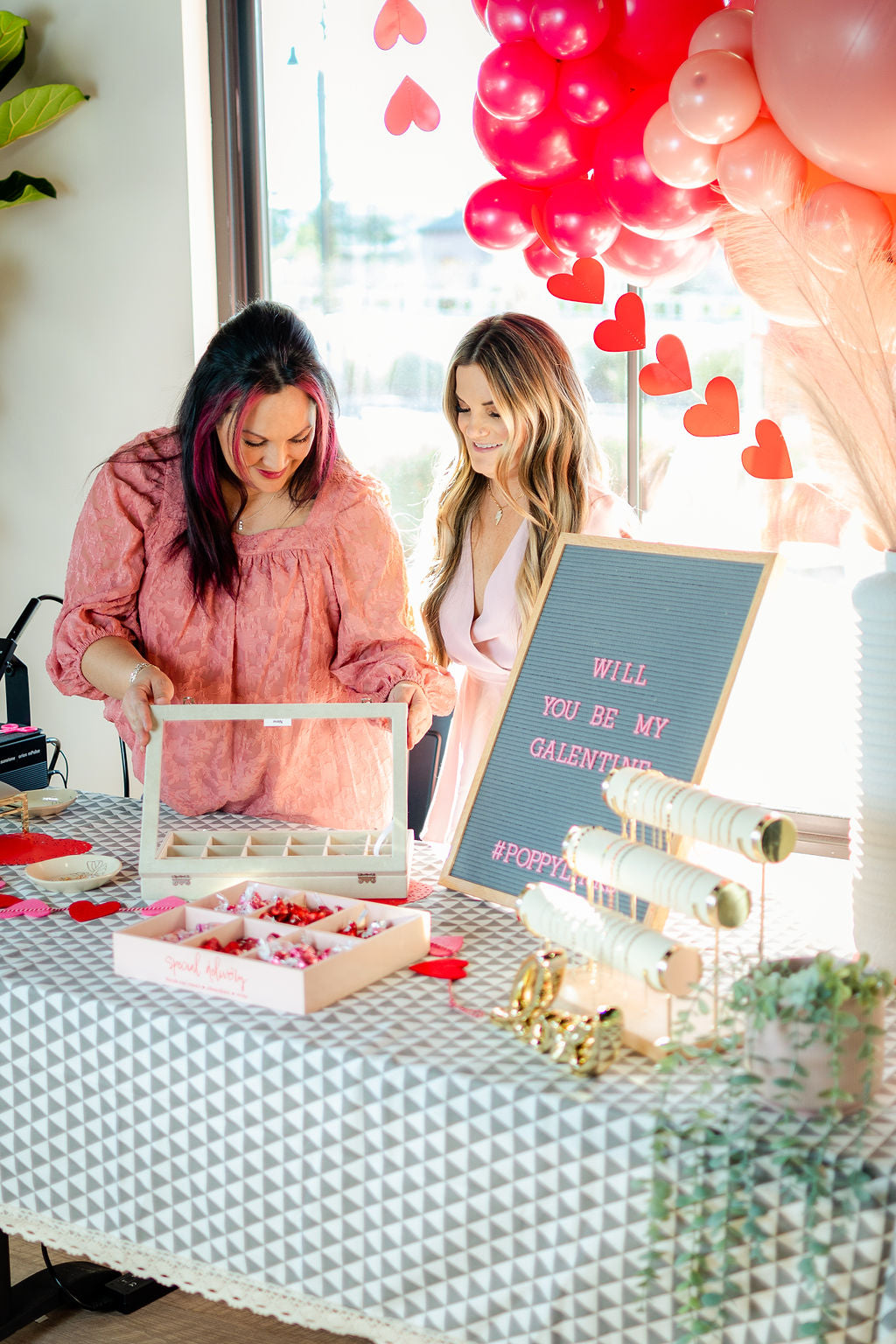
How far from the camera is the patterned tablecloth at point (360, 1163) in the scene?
3.19 feet

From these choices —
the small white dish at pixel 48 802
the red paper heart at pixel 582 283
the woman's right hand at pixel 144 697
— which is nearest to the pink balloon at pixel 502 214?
the red paper heart at pixel 582 283

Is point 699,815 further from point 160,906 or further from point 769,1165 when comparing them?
point 160,906

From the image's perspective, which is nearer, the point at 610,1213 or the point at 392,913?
the point at 610,1213

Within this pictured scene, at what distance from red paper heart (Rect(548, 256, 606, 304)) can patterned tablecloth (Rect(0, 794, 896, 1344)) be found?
160cm

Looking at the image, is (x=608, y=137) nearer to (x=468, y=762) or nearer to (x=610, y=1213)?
(x=468, y=762)

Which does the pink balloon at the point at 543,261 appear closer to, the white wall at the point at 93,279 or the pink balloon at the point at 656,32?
the pink balloon at the point at 656,32

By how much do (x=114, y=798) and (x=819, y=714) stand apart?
199 cm

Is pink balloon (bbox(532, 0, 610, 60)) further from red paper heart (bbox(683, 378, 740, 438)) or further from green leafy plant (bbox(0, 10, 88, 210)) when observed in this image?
green leafy plant (bbox(0, 10, 88, 210))

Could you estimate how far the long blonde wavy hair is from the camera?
2158mm

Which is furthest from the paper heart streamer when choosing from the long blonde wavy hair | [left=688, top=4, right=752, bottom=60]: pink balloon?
[left=688, top=4, right=752, bottom=60]: pink balloon

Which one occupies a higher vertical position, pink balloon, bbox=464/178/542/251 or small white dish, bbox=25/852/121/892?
pink balloon, bbox=464/178/542/251

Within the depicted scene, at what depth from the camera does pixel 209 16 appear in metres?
3.37

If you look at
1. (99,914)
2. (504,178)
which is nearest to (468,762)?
(99,914)

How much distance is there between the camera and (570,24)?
85.4 inches
